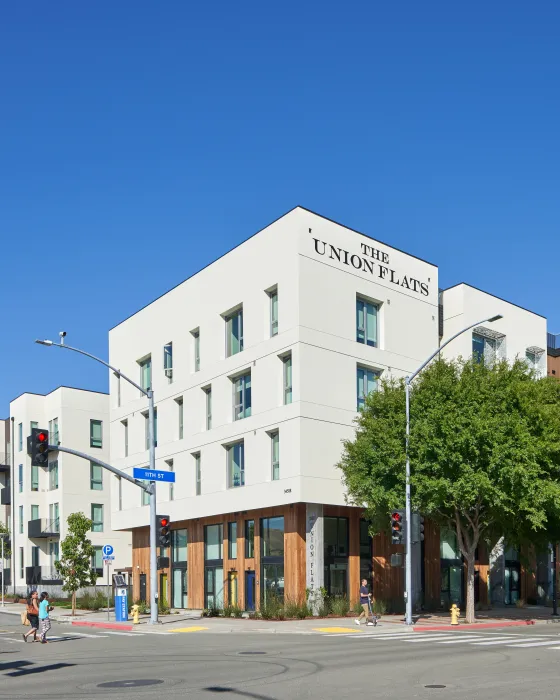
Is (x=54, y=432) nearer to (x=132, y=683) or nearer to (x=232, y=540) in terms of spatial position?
(x=232, y=540)

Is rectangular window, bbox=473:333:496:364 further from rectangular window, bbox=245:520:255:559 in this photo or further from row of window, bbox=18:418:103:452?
row of window, bbox=18:418:103:452

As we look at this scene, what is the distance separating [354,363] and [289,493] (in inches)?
290

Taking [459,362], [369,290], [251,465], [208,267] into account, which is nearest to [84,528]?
[251,465]

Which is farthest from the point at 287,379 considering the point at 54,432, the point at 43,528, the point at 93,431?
the point at 43,528

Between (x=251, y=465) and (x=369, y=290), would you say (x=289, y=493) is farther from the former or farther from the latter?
(x=369, y=290)

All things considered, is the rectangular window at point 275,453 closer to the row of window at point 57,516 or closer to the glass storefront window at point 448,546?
the glass storefront window at point 448,546

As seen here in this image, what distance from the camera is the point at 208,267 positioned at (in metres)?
50.7

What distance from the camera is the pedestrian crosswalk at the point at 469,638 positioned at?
2486cm

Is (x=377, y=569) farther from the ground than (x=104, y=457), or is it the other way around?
(x=104, y=457)

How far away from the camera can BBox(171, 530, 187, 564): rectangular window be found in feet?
172

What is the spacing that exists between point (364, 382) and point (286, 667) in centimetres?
2771

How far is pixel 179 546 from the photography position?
174ft

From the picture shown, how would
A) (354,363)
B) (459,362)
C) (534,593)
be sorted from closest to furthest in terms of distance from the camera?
(459,362) → (354,363) → (534,593)

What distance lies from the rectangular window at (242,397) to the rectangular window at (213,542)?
248 inches
